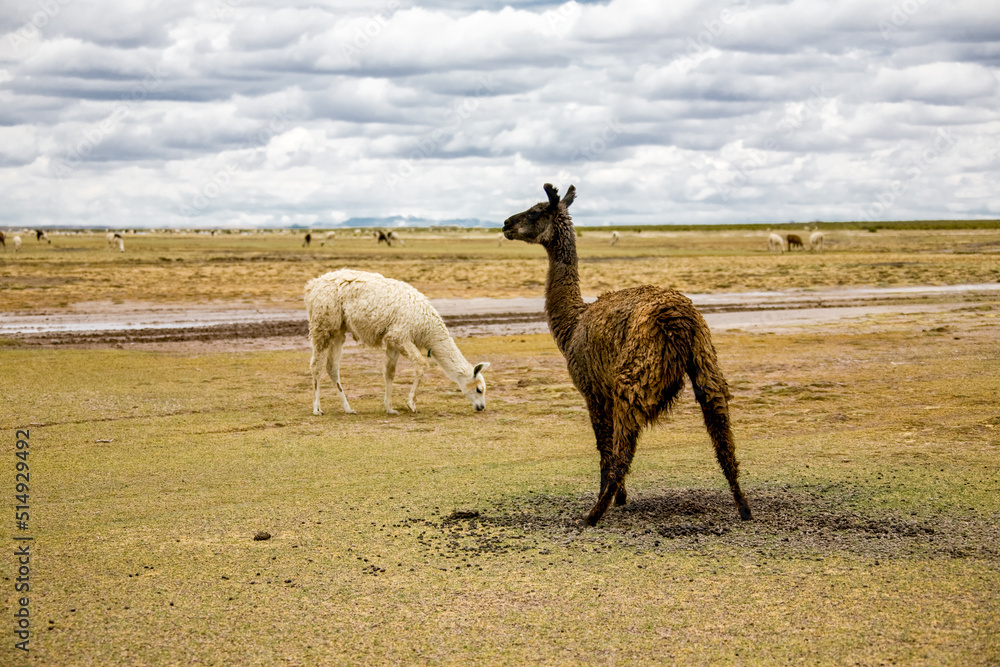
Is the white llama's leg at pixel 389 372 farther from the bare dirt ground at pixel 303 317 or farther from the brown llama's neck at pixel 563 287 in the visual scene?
the bare dirt ground at pixel 303 317

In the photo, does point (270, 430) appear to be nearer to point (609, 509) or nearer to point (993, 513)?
point (609, 509)

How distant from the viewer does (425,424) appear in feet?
42.2

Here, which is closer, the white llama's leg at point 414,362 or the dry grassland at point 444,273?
the white llama's leg at point 414,362

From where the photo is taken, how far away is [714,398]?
7.24m

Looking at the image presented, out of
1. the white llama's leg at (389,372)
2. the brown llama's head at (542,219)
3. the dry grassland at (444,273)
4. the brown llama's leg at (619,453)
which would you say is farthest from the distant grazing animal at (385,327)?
the dry grassland at (444,273)

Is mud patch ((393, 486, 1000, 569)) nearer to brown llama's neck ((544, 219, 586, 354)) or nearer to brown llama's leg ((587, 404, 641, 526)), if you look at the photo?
brown llama's leg ((587, 404, 641, 526))

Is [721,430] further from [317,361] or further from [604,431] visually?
[317,361]

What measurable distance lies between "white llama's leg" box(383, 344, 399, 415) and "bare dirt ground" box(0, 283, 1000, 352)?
7810 millimetres

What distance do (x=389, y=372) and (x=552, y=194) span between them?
19.9ft

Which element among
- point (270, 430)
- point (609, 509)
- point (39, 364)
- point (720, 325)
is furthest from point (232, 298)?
point (609, 509)

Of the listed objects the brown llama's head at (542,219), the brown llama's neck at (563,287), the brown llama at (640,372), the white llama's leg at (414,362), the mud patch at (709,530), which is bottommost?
the mud patch at (709,530)

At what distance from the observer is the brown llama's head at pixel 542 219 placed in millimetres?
8922

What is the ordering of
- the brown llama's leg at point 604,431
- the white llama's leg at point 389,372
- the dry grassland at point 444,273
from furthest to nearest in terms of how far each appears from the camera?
the dry grassland at point 444,273 < the white llama's leg at point 389,372 < the brown llama's leg at point 604,431

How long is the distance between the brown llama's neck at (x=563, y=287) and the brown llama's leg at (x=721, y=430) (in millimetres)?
1615
